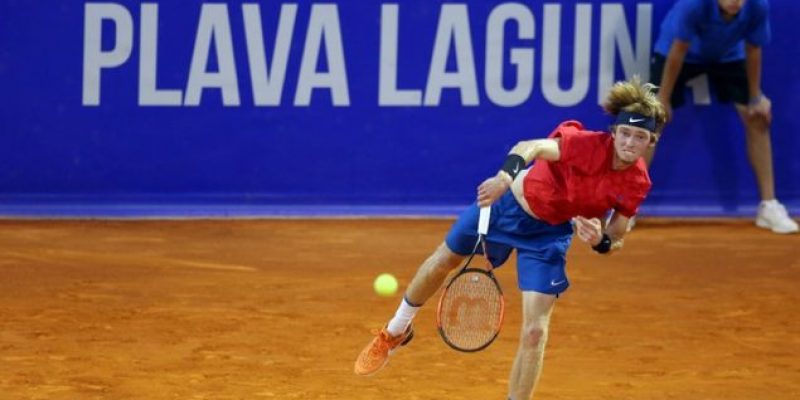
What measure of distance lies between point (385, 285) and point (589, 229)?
3504 millimetres

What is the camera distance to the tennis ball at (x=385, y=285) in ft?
29.7

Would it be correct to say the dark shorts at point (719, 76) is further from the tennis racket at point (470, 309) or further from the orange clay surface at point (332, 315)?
the tennis racket at point (470, 309)

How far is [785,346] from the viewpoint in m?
7.89

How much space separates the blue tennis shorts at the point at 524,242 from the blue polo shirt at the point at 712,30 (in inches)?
177

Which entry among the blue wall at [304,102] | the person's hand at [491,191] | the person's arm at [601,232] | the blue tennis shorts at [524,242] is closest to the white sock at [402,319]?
the blue tennis shorts at [524,242]

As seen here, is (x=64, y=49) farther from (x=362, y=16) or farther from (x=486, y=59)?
(x=486, y=59)

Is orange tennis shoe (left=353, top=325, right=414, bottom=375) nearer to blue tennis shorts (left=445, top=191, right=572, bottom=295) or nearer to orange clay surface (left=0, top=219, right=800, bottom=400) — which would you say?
orange clay surface (left=0, top=219, right=800, bottom=400)

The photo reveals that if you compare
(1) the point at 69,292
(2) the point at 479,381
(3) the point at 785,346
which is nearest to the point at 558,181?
(2) the point at 479,381

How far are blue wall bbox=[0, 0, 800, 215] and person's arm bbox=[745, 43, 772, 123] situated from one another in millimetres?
437

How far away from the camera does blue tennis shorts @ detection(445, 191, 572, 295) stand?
20.2 ft

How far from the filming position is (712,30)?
35.6 feet

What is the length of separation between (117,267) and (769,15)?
4.95m

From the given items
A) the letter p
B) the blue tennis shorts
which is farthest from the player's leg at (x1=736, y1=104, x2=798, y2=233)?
the blue tennis shorts

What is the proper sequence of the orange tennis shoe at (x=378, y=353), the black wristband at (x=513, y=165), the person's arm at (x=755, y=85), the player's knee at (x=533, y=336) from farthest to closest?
the person's arm at (x=755, y=85), the orange tennis shoe at (x=378, y=353), the player's knee at (x=533, y=336), the black wristband at (x=513, y=165)
